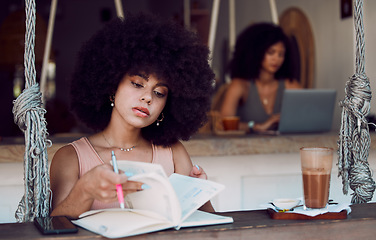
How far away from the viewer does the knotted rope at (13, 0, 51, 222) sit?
4.64 feet

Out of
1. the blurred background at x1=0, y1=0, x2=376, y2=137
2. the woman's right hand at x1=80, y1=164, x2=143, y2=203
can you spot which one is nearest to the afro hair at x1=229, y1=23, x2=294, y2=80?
the blurred background at x1=0, y1=0, x2=376, y2=137

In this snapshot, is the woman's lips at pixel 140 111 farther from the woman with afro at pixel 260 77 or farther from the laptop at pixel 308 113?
the woman with afro at pixel 260 77

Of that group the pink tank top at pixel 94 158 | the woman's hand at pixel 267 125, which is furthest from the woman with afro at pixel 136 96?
the woman's hand at pixel 267 125

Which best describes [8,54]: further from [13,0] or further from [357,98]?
[357,98]

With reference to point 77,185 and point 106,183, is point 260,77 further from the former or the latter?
point 106,183

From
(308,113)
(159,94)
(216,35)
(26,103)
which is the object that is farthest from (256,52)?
(216,35)

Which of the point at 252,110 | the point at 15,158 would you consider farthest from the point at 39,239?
the point at 252,110

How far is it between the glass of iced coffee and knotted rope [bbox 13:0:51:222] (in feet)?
2.37

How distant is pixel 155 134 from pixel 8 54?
13.3 feet

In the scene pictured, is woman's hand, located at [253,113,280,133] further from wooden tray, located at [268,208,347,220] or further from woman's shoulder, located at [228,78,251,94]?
wooden tray, located at [268,208,347,220]

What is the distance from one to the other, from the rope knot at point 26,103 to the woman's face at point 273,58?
2701 millimetres

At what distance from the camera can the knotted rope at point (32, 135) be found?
→ 142 cm

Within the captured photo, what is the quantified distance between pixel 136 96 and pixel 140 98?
0.07 feet

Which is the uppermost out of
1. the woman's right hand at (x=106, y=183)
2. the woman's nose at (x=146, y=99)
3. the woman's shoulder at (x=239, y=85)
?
the woman's nose at (x=146, y=99)
